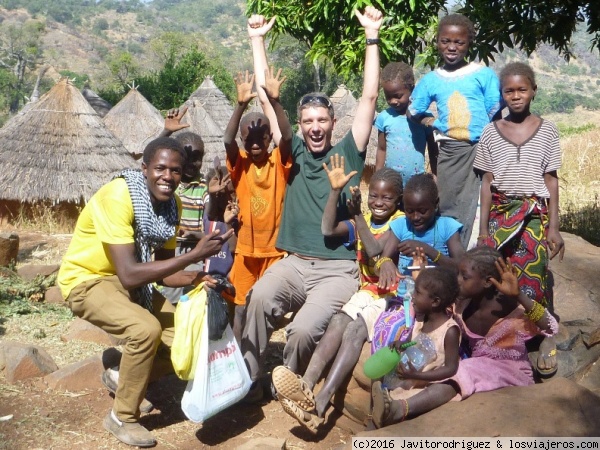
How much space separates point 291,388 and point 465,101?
218 centimetres

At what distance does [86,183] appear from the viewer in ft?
39.1

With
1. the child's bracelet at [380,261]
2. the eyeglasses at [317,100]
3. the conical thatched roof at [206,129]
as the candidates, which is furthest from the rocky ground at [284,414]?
the conical thatched roof at [206,129]

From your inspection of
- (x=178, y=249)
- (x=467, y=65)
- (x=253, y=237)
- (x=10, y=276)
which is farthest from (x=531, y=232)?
(x=10, y=276)

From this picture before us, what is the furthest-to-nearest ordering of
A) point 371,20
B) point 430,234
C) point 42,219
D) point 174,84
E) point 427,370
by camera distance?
point 174,84 → point 42,219 → point 371,20 → point 430,234 → point 427,370

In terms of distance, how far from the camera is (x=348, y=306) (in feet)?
13.3

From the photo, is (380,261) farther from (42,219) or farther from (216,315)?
(42,219)

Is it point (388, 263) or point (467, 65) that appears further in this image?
point (467, 65)

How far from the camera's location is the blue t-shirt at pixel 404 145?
4.74m

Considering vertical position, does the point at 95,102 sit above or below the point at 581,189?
above

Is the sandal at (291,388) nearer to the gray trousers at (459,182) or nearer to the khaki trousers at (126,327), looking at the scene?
the khaki trousers at (126,327)

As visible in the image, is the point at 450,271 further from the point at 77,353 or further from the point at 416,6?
the point at 416,6

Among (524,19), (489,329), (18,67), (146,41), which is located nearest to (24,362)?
(489,329)

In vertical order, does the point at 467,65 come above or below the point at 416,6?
below

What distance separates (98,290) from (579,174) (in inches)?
459
